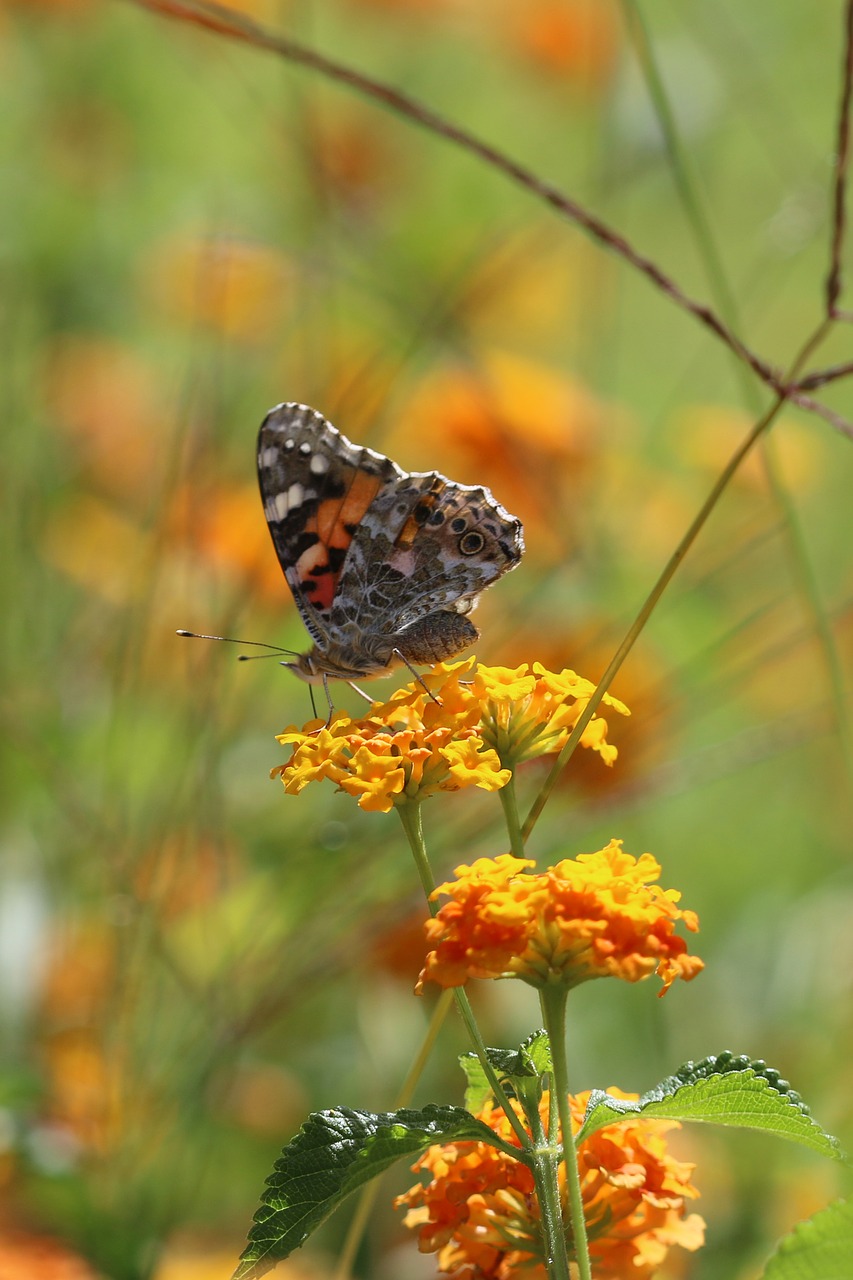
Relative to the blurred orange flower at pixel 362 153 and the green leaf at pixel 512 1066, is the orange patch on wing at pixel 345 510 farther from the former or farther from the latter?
the blurred orange flower at pixel 362 153

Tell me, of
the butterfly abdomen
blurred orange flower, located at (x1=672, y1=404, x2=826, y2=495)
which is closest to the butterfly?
the butterfly abdomen

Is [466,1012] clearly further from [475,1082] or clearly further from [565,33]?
[565,33]

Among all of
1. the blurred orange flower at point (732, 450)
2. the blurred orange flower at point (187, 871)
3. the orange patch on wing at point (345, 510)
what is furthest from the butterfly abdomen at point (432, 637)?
the blurred orange flower at point (732, 450)

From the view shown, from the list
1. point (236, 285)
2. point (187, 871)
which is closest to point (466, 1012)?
point (187, 871)

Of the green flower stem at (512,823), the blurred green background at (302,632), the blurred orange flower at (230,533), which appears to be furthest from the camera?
the blurred orange flower at (230,533)

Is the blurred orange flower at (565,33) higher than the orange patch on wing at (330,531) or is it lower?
higher
